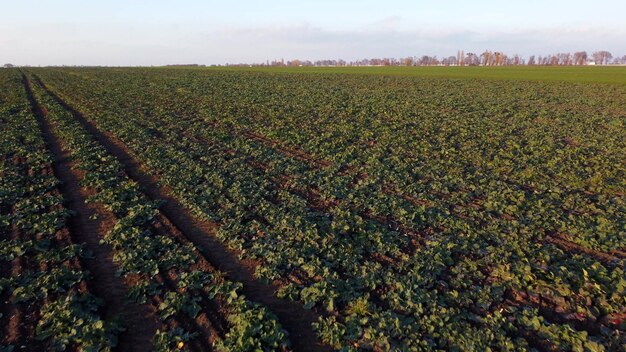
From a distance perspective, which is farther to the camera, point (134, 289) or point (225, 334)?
point (134, 289)

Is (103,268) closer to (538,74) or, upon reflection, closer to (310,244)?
(310,244)

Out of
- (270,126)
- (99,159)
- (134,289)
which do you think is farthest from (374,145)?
(134,289)

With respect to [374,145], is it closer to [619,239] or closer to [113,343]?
[619,239]

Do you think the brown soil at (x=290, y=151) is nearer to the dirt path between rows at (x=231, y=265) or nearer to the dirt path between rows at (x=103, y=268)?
the dirt path between rows at (x=231, y=265)

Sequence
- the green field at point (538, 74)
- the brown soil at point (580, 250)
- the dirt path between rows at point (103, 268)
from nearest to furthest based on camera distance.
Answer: the dirt path between rows at point (103, 268) < the brown soil at point (580, 250) < the green field at point (538, 74)

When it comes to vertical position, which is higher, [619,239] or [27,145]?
[27,145]

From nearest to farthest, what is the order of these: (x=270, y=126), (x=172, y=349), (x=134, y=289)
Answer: (x=172, y=349), (x=134, y=289), (x=270, y=126)

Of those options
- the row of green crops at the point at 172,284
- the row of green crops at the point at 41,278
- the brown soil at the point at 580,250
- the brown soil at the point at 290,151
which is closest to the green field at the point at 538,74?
the brown soil at the point at 290,151
